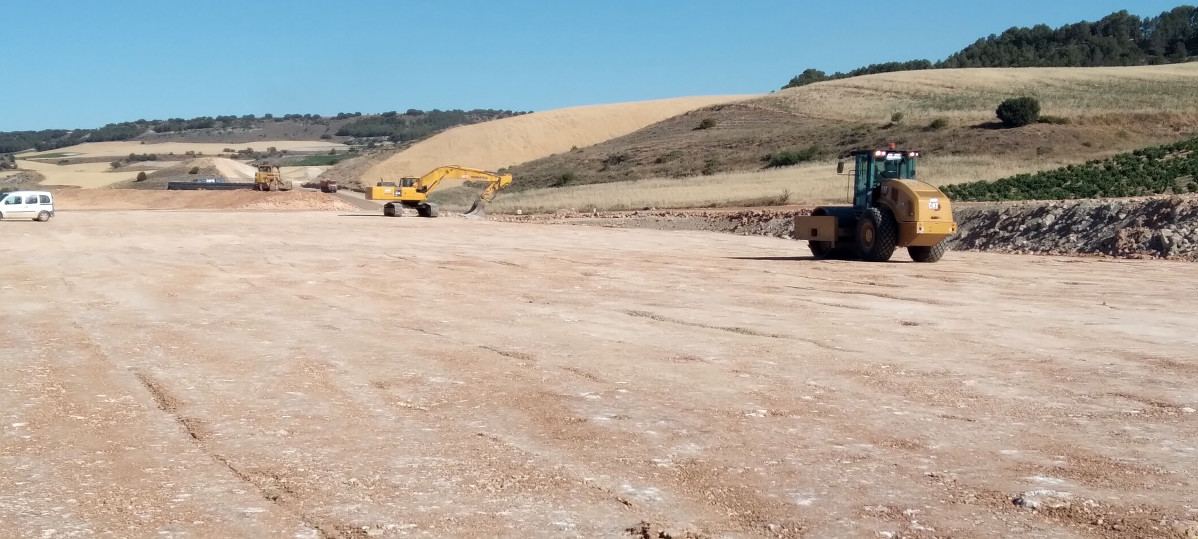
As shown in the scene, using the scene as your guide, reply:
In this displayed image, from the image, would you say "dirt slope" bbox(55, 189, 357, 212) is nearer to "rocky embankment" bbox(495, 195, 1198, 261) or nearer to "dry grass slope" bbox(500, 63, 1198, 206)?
"dry grass slope" bbox(500, 63, 1198, 206)

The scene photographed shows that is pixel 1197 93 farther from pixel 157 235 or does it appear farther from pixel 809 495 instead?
pixel 809 495

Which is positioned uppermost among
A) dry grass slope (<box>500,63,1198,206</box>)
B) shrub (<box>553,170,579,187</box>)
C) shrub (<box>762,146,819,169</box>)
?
dry grass slope (<box>500,63,1198,206</box>)

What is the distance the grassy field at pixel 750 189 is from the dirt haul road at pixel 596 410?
30.3 meters

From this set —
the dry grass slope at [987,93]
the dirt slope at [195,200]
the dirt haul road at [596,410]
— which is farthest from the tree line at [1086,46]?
the dirt haul road at [596,410]

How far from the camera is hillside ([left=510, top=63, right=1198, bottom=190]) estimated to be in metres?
60.1

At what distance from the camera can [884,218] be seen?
2164 centimetres

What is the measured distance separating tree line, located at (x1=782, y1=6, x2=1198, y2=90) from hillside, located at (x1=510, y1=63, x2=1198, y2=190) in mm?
39128

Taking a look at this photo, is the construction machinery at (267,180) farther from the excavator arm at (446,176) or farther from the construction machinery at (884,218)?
the construction machinery at (884,218)

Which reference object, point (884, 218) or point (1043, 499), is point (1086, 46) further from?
point (1043, 499)

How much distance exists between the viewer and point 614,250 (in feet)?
87.5

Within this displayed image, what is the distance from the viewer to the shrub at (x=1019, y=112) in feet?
211

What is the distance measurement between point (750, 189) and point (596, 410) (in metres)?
44.3

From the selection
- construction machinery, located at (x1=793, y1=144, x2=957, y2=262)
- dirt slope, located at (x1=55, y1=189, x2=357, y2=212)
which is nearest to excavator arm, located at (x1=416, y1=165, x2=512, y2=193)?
dirt slope, located at (x1=55, y1=189, x2=357, y2=212)

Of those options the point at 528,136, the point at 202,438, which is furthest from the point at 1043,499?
the point at 528,136
